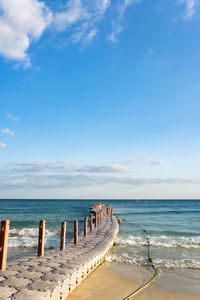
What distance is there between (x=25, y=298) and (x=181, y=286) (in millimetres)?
6332

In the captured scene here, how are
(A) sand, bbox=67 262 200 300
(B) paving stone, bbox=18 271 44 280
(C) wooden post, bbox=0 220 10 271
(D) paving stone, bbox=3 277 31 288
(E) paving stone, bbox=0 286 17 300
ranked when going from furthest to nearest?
(A) sand, bbox=67 262 200 300 → (C) wooden post, bbox=0 220 10 271 → (B) paving stone, bbox=18 271 44 280 → (D) paving stone, bbox=3 277 31 288 → (E) paving stone, bbox=0 286 17 300

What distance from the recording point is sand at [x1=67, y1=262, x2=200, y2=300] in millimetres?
6906

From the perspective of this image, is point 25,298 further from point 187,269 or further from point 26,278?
point 187,269

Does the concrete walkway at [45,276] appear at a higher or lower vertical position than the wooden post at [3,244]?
lower

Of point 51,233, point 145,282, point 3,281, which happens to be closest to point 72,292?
point 3,281

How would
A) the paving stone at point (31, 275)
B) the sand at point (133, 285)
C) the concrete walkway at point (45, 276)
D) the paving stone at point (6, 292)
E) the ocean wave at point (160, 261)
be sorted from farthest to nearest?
1. the ocean wave at point (160, 261)
2. the sand at point (133, 285)
3. the paving stone at point (31, 275)
4. the concrete walkway at point (45, 276)
5. the paving stone at point (6, 292)

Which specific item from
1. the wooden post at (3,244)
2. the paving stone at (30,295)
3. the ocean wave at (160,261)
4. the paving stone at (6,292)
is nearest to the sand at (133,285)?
the ocean wave at (160,261)

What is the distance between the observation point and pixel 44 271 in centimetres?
602

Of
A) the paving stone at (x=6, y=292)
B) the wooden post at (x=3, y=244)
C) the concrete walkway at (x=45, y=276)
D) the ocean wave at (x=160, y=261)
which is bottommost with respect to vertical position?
the ocean wave at (x=160, y=261)

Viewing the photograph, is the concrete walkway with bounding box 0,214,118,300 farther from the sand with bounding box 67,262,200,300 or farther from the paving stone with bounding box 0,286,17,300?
the sand with bounding box 67,262,200,300

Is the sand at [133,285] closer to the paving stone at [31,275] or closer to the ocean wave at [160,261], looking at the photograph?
the ocean wave at [160,261]

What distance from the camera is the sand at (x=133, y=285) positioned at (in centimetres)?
691

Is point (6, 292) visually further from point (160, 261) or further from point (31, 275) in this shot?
point (160, 261)

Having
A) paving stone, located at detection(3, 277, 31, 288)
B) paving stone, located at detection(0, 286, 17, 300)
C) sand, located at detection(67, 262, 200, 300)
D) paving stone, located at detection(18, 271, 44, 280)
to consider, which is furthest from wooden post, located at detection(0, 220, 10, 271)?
sand, located at detection(67, 262, 200, 300)
